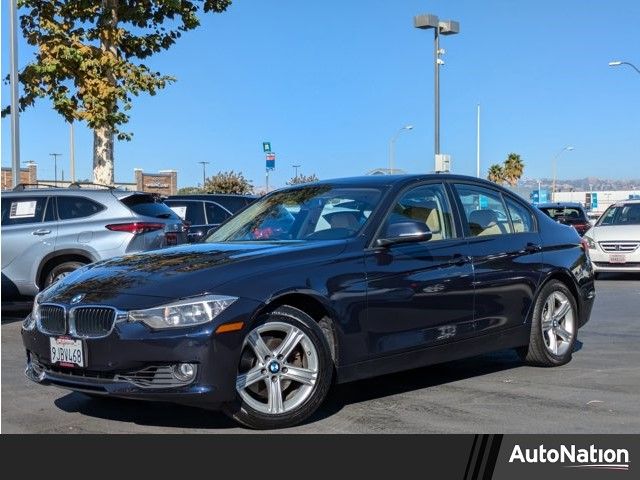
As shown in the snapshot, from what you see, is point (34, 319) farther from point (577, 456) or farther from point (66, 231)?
point (66, 231)

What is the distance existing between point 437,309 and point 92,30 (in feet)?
49.5

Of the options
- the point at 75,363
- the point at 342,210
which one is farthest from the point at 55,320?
the point at 342,210

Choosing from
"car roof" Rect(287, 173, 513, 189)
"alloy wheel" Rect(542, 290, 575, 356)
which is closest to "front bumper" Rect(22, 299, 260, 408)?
"car roof" Rect(287, 173, 513, 189)

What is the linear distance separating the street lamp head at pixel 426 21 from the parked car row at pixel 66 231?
1408cm

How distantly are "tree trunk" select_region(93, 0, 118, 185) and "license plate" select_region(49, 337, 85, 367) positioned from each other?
46.6ft

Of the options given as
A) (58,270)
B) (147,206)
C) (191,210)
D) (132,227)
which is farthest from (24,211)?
(191,210)

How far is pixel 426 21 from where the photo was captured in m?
23.6

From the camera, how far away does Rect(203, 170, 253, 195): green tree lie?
50281mm

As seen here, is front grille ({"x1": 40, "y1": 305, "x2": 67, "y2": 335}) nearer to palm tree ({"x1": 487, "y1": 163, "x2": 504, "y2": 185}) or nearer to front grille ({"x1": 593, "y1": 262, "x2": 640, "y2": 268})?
front grille ({"x1": 593, "y1": 262, "x2": 640, "y2": 268})

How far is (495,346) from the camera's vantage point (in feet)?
21.7

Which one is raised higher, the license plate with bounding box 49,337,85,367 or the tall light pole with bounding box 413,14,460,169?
the tall light pole with bounding box 413,14,460,169

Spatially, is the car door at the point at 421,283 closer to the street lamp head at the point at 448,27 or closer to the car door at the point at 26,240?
the car door at the point at 26,240

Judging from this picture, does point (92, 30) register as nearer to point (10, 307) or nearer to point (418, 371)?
point (10, 307)

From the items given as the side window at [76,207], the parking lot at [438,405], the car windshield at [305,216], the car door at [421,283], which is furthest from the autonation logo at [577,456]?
the side window at [76,207]
